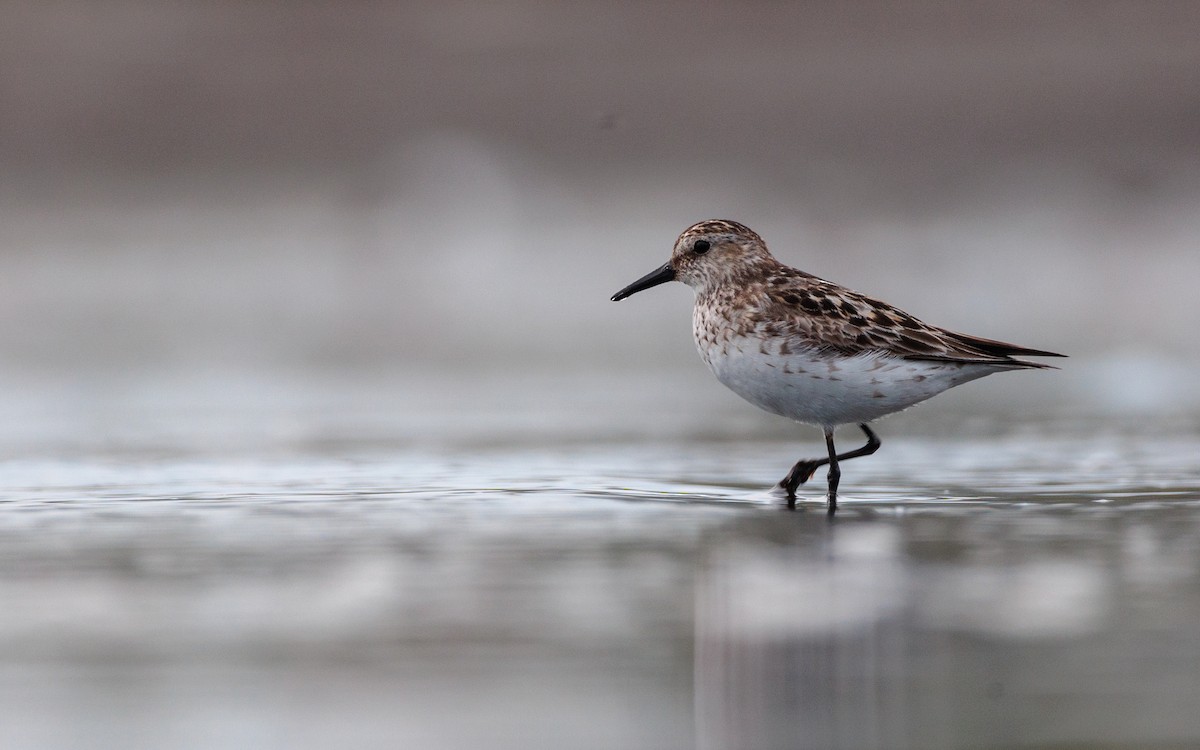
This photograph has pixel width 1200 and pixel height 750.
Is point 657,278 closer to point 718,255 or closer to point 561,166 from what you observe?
point 718,255

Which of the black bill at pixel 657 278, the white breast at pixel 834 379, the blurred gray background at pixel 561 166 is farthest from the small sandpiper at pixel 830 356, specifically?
the blurred gray background at pixel 561 166

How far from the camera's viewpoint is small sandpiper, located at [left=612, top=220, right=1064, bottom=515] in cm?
658

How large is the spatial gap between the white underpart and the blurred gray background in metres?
6.79

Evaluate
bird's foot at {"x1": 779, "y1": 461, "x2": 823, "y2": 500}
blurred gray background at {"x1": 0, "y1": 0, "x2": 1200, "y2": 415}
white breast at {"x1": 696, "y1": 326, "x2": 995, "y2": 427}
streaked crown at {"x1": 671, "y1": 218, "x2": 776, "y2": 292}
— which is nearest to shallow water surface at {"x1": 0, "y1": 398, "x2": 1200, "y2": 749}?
bird's foot at {"x1": 779, "y1": 461, "x2": 823, "y2": 500}

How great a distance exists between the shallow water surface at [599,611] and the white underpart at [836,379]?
39 cm

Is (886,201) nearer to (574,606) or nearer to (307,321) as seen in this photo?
(307,321)

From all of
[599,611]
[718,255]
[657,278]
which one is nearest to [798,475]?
[718,255]

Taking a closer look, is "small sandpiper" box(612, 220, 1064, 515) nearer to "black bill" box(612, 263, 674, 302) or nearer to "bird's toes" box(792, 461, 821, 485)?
"bird's toes" box(792, 461, 821, 485)

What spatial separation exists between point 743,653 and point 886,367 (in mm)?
2816

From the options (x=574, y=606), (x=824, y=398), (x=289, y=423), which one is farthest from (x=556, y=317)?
(x=574, y=606)

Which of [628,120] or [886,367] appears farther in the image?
[628,120]

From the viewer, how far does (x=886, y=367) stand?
6.59 metres

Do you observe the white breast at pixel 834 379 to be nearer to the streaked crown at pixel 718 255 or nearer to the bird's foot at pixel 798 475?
the bird's foot at pixel 798 475

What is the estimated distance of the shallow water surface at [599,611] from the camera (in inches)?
136
